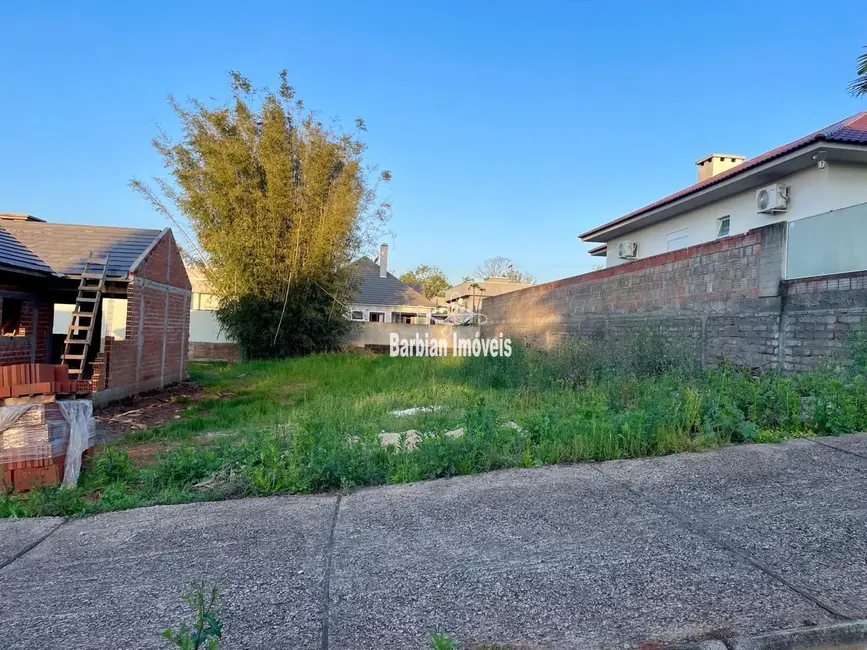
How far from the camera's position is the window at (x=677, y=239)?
13.7 metres

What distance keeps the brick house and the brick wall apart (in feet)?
34.0

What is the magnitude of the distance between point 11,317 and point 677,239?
1602 cm

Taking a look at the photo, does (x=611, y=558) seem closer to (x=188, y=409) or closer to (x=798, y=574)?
(x=798, y=574)

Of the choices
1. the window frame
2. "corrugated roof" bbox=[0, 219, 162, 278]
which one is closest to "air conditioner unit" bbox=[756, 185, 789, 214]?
"corrugated roof" bbox=[0, 219, 162, 278]

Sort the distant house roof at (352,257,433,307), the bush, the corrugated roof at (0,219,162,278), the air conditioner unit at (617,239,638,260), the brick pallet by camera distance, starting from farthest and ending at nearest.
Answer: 1. the distant house roof at (352,257,433,307)
2. the bush
3. the air conditioner unit at (617,239,638,260)
4. the corrugated roof at (0,219,162,278)
5. the brick pallet

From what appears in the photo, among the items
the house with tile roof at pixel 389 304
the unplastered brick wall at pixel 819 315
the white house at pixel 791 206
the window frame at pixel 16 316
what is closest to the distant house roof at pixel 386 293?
the house with tile roof at pixel 389 304

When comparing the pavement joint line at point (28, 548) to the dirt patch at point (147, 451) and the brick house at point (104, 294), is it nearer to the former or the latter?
the dirt patch at point (147, 451)

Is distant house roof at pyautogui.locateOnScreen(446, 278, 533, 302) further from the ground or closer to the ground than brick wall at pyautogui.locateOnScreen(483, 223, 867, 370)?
further from the ground

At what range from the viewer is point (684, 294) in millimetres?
9016

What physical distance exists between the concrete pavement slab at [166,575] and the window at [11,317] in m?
8.99

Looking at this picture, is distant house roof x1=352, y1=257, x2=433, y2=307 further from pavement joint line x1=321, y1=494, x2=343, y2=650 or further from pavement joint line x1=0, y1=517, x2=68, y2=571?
pavement joint line x1=321, y1=494, x2=343, y2=650

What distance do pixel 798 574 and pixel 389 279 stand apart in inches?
1138

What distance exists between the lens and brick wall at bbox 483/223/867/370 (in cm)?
624

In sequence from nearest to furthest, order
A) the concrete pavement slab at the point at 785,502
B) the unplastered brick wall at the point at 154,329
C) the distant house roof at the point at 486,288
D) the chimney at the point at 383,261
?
the concrete pavement slab at the point at 785,502
the unplastered brick wall at the point at 154,329
the distant house roof at the point at 486,288
the chimney at the point at 383,261
